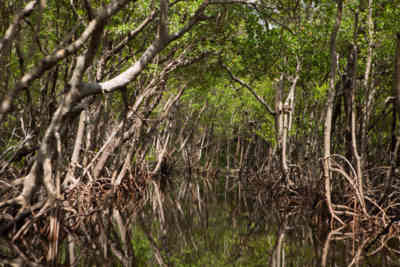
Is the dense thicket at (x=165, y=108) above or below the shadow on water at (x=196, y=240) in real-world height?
above

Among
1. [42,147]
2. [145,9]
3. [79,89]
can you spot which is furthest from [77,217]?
[145,9]

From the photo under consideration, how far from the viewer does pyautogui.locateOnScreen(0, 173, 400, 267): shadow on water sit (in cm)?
491

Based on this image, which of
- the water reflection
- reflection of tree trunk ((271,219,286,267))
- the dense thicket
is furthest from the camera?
reflection of tree trunk ((271,219,286,267))

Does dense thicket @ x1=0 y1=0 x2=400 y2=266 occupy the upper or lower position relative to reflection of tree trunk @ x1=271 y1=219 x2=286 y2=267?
upper

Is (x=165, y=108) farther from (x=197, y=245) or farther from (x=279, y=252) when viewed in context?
(x=279, y=252)

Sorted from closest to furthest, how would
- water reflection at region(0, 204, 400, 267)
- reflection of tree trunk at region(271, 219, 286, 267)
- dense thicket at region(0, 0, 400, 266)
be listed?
dense thicket at region(0, 0, 400, 266) < water reflection at region(0, 204, 400, 267) < reflection of tree trunk at region(271, 219, 286, 267)

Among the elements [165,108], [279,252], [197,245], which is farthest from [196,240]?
[165,108]

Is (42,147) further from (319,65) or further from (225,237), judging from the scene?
(319,65)

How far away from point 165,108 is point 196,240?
467 centimetres

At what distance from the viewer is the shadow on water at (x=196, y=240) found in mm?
4906

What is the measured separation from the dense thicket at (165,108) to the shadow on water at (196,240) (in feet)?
0.19

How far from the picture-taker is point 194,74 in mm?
11828

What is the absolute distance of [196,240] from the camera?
22.0 ft

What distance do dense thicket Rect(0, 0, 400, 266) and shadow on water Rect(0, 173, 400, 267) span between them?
0.06 metres
